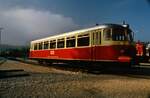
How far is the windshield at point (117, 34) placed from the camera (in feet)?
58.2

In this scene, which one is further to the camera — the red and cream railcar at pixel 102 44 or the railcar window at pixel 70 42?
the railcar window at pixel 70 42

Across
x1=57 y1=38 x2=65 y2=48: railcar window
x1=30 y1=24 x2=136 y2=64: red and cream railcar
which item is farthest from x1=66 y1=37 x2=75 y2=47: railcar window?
x1=57 y1=38 x2=65 y2=48: railcar window

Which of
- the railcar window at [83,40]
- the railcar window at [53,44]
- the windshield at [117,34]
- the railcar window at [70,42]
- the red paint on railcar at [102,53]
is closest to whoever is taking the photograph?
the red paint on railcar at [102,53]

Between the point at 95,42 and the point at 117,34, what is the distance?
148cm

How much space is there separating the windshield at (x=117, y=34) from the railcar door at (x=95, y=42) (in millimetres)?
550

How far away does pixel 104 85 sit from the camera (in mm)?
12242

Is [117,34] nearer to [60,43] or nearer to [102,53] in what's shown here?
[102,53]

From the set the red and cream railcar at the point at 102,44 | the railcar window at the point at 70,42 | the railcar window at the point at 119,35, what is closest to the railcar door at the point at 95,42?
the red and cream railcar at the point at 102,44

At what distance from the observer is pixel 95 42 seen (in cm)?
1833

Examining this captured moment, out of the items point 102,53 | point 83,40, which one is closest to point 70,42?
point 83,40

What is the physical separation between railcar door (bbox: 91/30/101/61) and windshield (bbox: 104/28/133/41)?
0.55 meters

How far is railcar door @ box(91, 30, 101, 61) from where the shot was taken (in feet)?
59.5

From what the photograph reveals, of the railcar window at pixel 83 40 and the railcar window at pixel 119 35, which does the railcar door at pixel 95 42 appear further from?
the railcar window at pixel 119 35

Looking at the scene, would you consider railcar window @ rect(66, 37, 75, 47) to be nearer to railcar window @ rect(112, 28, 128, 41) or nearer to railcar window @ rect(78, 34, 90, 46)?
railcar window @ rect(78, 34, 90, 46)
